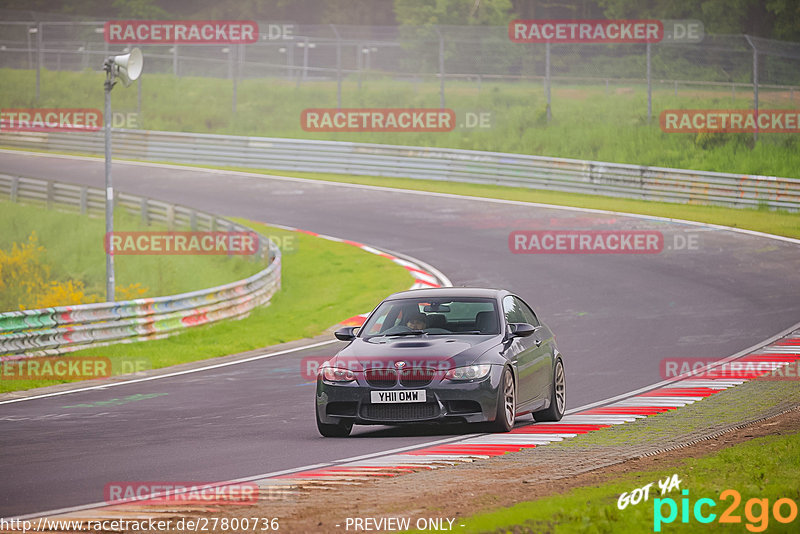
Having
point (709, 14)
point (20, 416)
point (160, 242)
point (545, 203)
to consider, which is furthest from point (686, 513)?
point (709, 14)

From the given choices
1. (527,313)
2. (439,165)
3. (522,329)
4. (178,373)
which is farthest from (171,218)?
(522,329)

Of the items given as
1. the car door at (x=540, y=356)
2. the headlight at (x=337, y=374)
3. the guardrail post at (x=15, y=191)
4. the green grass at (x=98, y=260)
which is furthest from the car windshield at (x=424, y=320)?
the guardrail post at (x=15, y=191)

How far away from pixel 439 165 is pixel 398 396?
2957cm

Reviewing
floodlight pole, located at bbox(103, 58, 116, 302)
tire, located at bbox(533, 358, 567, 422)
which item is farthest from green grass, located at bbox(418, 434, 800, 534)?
floodlight pole, located at bbox(103, 58, 116, 302)

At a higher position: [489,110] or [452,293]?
[489,110]

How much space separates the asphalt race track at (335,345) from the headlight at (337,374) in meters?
0.59

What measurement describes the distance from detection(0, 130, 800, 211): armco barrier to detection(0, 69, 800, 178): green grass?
208cm

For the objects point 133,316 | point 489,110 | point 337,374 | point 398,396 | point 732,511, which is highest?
point 489,110

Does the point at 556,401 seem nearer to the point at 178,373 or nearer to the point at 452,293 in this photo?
the point at 452,293

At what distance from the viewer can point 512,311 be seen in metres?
12.4

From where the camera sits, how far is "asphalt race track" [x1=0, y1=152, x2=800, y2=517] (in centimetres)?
1021

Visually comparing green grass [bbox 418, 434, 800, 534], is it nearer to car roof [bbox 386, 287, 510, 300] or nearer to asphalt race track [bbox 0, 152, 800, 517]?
asphalt race track [bbox 0, 152, 800, 517]

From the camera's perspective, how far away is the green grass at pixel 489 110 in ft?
122

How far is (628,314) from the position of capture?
2062 cm
